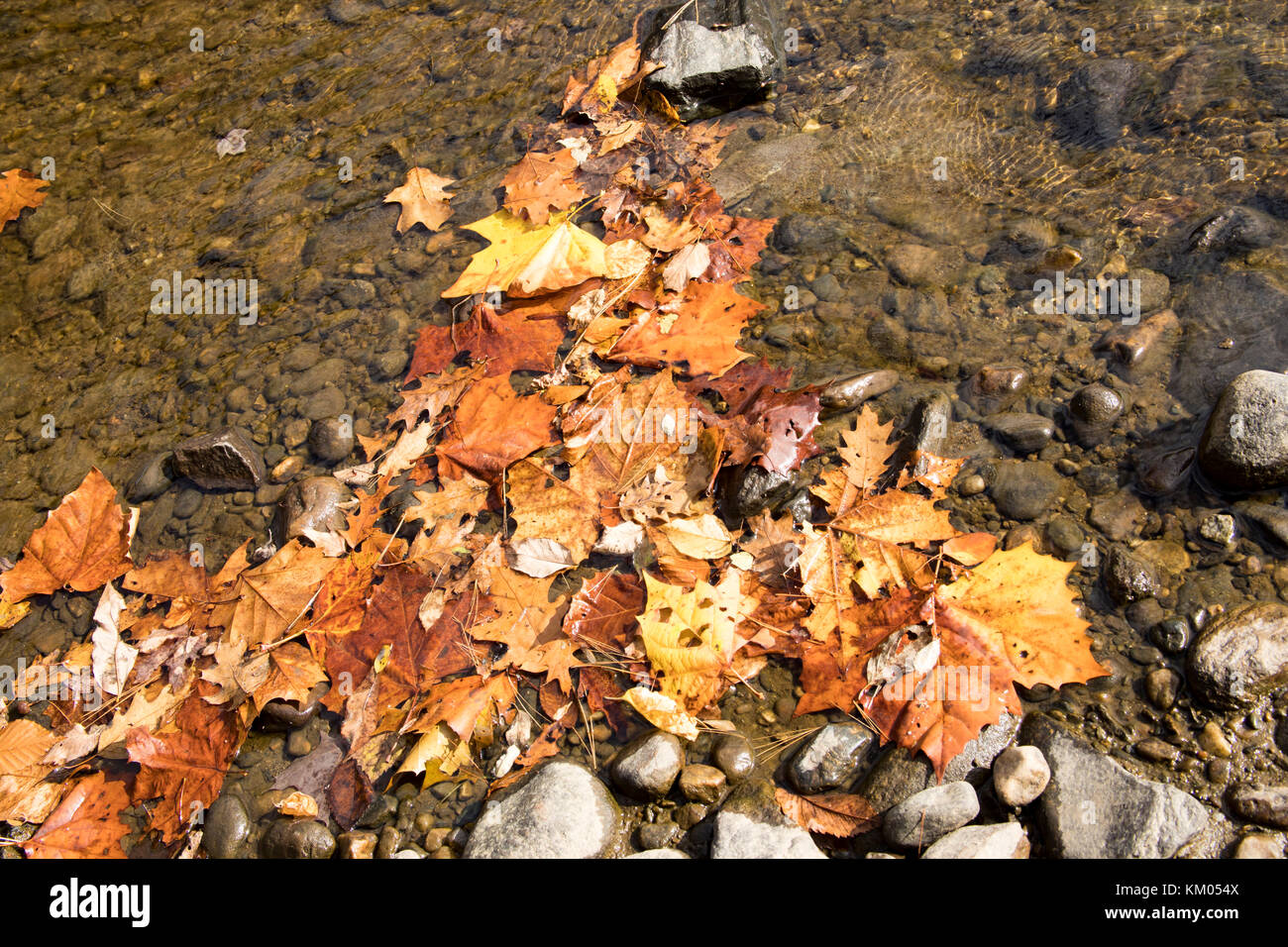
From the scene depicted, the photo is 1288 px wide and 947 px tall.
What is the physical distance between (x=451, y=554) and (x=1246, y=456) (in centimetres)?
298

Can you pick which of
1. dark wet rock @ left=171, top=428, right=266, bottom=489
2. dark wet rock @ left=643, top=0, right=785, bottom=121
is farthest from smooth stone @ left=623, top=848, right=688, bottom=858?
dark wet rock @ left=643, top=0, right=785, bottom=121

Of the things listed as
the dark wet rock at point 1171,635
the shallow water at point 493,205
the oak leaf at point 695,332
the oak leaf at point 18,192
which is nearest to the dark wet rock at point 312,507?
the shallow water at point 493,205

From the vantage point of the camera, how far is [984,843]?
7.11ft

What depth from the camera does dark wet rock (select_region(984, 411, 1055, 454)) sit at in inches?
120

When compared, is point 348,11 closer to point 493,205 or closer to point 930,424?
point 493,205

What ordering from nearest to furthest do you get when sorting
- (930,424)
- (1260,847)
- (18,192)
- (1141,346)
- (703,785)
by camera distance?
(1260,847)
(703,785)
(930,424)
(1141,346)
(18,192)

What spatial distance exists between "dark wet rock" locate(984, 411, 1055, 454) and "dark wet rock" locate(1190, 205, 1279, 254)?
4.03 feet

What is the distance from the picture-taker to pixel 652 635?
2697 millimetres

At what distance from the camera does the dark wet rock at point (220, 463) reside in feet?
12.0

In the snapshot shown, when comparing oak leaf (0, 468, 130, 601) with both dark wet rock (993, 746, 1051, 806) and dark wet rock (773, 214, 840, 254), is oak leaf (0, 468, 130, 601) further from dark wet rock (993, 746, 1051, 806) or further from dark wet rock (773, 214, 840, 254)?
dark wet rock (993, 746, 1051, 806)

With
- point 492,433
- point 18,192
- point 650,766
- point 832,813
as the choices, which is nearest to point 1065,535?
point 832,813

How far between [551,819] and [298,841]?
36.7 inches

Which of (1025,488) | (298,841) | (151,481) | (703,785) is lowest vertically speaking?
(298,841)

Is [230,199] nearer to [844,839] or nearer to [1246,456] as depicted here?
[844,839]
